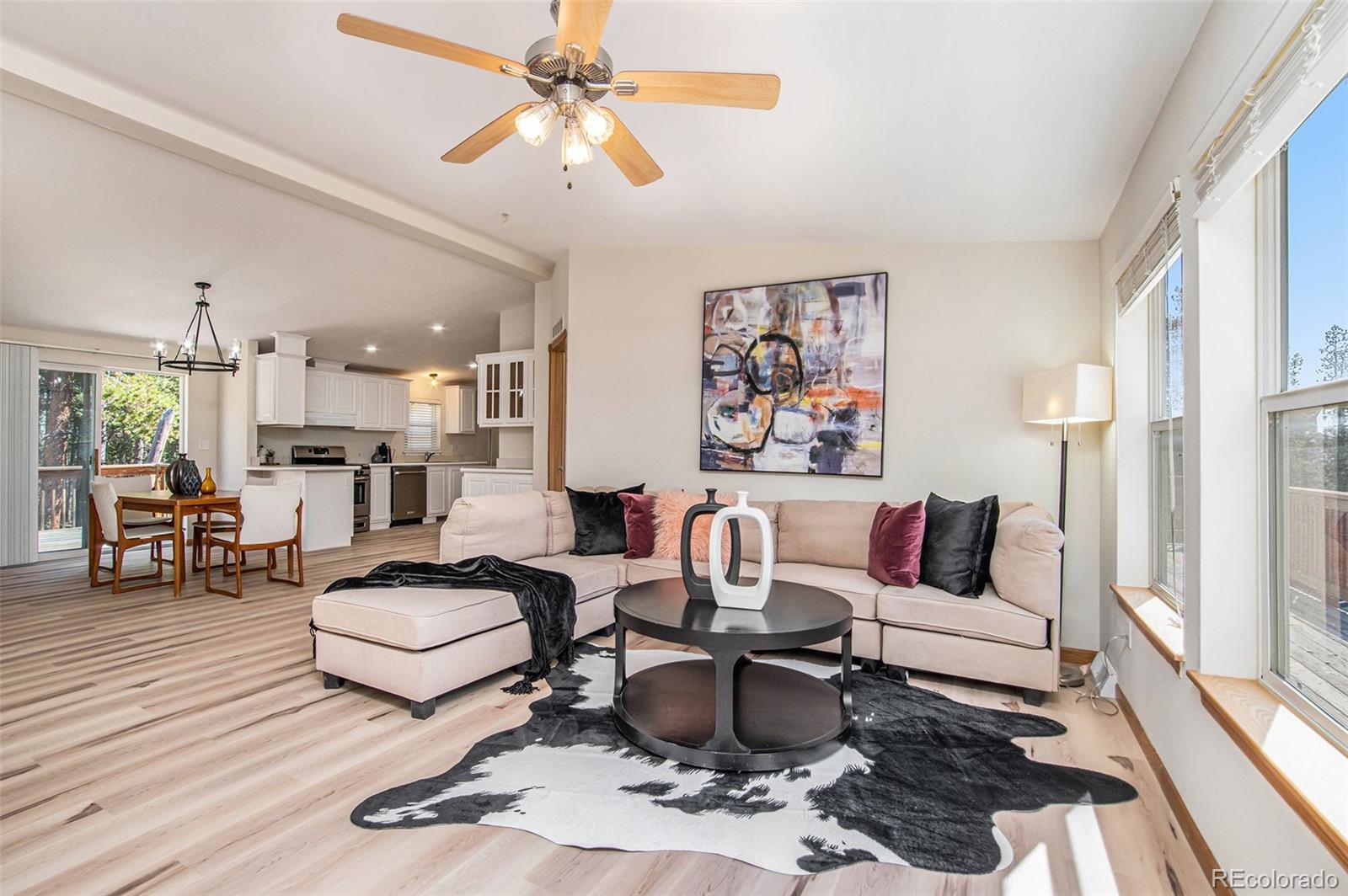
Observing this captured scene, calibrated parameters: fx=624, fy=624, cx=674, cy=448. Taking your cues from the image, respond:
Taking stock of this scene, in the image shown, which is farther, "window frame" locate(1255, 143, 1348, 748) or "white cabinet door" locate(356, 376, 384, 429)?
"white cabinet door" locate(356, 376, 384, 429)

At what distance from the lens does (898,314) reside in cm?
430

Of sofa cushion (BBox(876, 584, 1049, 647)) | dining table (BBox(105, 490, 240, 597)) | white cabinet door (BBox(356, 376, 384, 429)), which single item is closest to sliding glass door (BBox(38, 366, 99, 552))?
dining table (BBox(105, 490, 240, 597))

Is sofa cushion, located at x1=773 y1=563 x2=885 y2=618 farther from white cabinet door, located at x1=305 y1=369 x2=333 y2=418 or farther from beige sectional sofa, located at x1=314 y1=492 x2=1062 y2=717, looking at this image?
white cabinet door, located at x1=305 y1=369 x2=333 y2=418

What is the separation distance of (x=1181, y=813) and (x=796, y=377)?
311 cm

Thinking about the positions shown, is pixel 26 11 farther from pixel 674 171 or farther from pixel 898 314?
pixel 898 314

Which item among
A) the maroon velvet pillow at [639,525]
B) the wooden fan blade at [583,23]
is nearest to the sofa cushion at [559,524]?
the maroon velvet pillow at [639,525]

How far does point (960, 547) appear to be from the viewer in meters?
3.34

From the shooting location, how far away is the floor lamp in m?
3.32

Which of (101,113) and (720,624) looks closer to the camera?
(720,624)

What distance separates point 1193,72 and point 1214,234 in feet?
2.19

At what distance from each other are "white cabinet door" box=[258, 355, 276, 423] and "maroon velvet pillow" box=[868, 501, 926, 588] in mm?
7151

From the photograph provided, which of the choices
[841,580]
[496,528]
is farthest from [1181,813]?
[496,528]

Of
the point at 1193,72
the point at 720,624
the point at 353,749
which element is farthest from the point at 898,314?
the point at 353,749

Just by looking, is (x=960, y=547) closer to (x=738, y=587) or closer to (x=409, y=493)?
(x=738, y=587)
